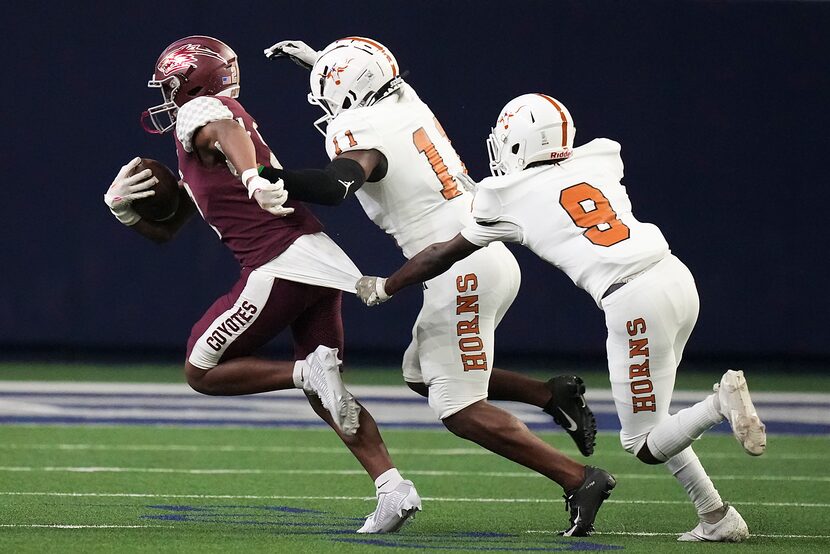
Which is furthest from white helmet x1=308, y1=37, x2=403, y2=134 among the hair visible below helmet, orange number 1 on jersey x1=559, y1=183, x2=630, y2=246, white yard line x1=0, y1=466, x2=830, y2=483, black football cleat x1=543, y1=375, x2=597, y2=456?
Answer: white yard line x1=0, y1=466, x2=830, y2=483

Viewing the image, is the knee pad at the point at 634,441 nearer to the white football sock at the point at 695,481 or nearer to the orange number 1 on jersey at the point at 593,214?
the white football sock at the point at 695,481

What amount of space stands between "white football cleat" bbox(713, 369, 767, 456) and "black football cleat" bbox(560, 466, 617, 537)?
0.50 metres

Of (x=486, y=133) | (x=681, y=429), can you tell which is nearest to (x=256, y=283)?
(x=681, y=429)

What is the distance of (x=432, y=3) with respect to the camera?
9492 millimetres

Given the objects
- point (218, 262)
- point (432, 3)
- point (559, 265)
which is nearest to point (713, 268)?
point (432, 3)

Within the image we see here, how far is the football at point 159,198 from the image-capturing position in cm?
448

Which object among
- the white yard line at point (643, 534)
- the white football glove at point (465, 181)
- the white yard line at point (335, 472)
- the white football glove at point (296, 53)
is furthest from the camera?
the white yard line at point (335, 472)

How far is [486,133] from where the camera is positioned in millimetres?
9531

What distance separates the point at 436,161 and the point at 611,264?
29.6 inches

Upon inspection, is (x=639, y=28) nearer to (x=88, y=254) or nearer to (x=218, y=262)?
(x=218, y=262)

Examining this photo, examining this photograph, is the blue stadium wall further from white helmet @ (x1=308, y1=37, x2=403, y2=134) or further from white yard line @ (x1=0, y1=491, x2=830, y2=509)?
white helmet @ (x1=308, y1=37, x2=403, y2=134)

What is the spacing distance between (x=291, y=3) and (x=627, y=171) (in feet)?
8.64

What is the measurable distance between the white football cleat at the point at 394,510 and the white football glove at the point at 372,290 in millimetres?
579

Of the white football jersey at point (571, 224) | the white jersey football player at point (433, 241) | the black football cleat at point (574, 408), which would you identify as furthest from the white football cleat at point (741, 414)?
the black football cleat at point (574, 408)
